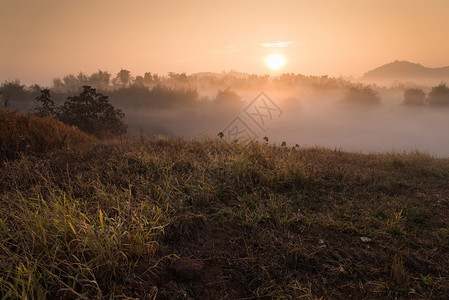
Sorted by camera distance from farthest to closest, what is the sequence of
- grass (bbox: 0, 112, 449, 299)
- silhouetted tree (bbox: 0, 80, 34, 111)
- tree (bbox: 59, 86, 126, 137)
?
silhouetted tree (bbox: 0, 80, 34, 111), tree (bbox: 59, 86, 126, 137), grass (bbox: 0, 112, 449, 299)

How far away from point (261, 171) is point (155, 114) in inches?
4308

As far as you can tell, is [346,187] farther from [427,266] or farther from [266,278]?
[266,278]

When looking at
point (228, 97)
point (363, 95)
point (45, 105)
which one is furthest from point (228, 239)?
point (363, 95)

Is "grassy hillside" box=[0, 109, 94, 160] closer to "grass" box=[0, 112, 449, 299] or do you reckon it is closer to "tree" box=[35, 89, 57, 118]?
"grass" box=[0, 112, 449, 299]

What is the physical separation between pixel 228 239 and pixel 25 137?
21.1 ft

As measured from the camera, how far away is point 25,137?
6.37 metres

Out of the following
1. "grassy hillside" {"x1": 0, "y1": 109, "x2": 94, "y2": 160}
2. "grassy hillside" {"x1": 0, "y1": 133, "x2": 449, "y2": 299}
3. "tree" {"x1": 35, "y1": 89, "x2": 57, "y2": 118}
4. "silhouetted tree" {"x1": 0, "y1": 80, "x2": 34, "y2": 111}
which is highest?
"silhouetted tree" {"x1": 0, "y1": 80, "x2": 34, "y2": 111}

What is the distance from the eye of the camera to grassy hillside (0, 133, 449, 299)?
1.97m

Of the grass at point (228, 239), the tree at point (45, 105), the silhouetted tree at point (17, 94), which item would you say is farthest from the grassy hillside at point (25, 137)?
the silhouetted tree at point (17, 94)

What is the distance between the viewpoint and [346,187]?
4477 mm

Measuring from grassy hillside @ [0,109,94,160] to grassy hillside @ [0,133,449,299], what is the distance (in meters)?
1.85

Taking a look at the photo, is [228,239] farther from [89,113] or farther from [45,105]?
[45,105]

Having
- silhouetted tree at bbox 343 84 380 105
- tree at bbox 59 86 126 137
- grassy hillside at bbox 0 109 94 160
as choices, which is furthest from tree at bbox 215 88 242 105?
grassy hillside at bbox 0 109 94 160

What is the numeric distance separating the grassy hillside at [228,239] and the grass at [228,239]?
14mm
